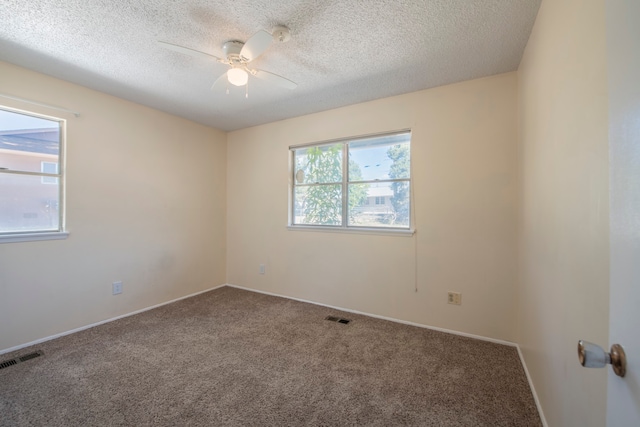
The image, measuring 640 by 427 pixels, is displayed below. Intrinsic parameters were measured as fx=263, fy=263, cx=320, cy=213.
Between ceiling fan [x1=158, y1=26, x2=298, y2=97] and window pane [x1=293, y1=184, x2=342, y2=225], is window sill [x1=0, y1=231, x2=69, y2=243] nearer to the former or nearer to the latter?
ceiling fan [x1=158, y1=26, x2=298, y2=97]

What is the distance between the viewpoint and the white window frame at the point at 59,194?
2.28 metres

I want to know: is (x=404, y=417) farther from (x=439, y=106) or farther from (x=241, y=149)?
(x=241, y=149)

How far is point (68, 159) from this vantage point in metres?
2.58

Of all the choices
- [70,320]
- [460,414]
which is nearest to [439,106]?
[460,414]

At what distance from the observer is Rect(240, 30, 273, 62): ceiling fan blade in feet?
5.26

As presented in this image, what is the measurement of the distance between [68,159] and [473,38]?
374cm

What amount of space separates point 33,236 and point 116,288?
2.97ft

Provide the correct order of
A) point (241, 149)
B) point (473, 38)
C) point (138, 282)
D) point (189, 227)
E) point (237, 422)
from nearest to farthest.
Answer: point (237, 422)
point (473, 38)
point (138, 282)
point (189, 227)
point (241, 149)

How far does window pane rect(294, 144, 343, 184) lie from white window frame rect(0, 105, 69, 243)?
2.46 m

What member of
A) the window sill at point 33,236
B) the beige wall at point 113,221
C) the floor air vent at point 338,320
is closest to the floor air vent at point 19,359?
the beige wall at point 113,221

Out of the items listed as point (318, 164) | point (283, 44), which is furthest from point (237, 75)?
point (318, 164)

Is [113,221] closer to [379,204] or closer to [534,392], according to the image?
[379,204]

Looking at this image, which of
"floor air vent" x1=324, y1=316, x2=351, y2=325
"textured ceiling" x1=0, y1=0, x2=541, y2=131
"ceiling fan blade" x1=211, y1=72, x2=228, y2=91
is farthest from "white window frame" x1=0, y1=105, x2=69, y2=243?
"floor air vent" x1=324, y1=316, x2=351, y2=325

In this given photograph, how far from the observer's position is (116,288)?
2.95 m
